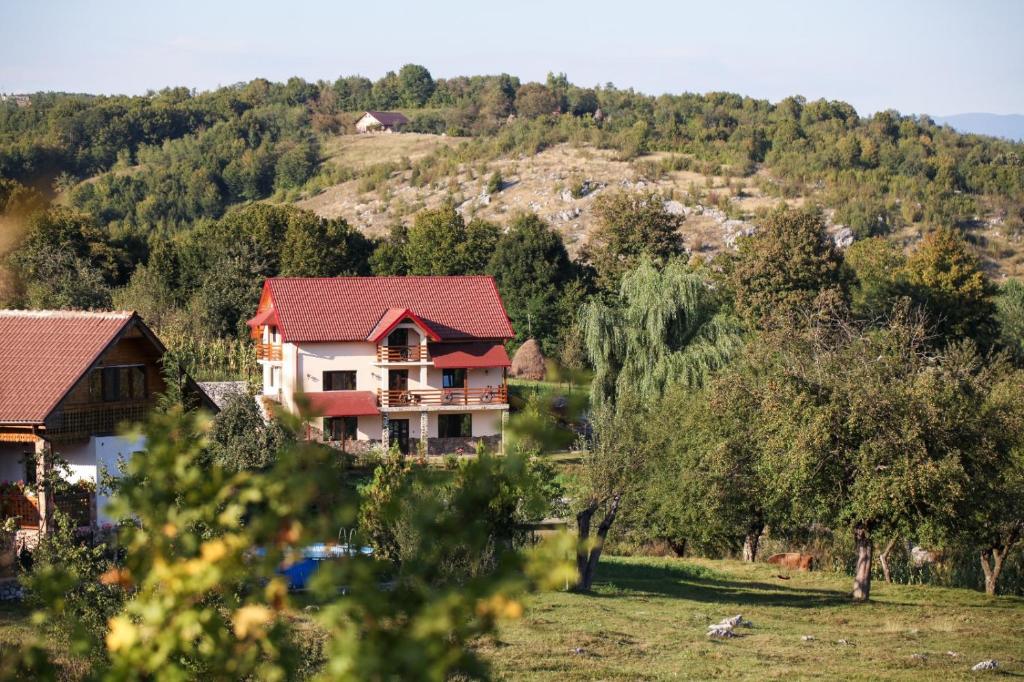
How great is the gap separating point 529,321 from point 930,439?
35335 millimetres

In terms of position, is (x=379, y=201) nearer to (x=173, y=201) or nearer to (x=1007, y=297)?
(x=173, y=201)

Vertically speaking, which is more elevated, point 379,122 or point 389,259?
point 379,122

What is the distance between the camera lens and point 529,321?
5616 cm

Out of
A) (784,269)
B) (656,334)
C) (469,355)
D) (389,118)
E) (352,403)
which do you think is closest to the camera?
(656,334)

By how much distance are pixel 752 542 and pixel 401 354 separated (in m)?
17.6

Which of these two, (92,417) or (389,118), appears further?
(389,118)

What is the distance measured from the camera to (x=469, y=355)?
141ft

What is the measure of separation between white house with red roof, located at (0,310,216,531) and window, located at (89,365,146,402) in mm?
20

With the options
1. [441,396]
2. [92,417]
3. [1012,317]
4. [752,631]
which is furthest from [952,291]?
[92,417]

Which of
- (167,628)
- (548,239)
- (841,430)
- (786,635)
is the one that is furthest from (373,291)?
(167,628)

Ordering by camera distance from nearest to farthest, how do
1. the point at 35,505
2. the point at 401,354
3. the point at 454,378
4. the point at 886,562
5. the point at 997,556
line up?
the point at 35,505, the point at 997,556, the point at 886,562, the point at 401,354, the point at 454,378

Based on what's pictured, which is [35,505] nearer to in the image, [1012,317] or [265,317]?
[265,317]

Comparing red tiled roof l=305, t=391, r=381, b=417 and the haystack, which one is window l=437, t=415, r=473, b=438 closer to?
red tiled roof l=305, t=391, r=381, b=417

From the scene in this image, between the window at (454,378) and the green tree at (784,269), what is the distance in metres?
14.9
